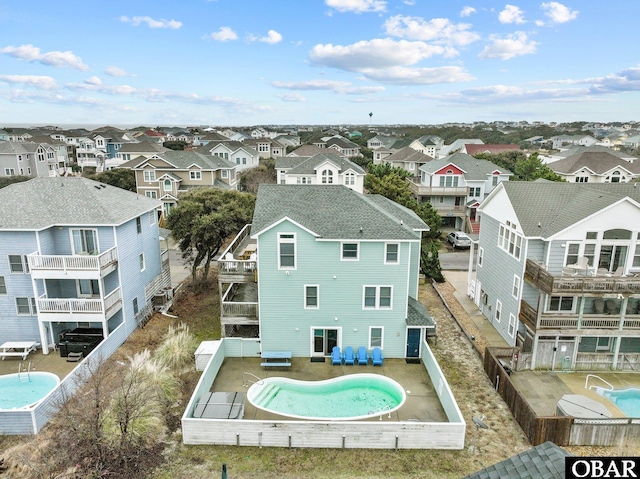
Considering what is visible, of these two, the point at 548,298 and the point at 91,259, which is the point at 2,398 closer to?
the point at 91,259

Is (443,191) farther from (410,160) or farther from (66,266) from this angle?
(66,266)

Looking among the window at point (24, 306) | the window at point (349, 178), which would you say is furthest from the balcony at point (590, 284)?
the window at point (349, 178)

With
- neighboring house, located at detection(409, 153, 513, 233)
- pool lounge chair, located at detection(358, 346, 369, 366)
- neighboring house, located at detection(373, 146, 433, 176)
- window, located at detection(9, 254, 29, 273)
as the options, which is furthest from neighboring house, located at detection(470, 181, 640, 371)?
neighboring house, located at detection(373, 146, 433, 176)

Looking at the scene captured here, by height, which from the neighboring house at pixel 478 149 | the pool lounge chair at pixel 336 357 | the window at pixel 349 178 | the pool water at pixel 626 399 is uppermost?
the neighboring house at pixel 478 149

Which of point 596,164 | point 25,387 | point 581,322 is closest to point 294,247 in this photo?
point 25,387

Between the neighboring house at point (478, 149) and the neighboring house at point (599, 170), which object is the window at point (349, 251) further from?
the neighboring house at point (478, 149)

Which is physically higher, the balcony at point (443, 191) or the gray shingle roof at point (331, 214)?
the gray shingle roof at point (331, 214)
